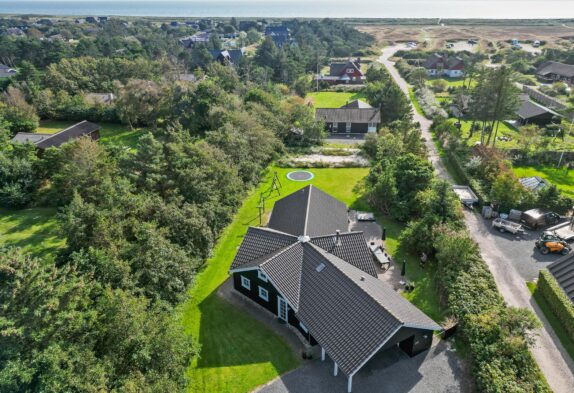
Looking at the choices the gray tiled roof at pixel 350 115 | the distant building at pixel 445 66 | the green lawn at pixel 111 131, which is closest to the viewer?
the green lawn at pixel 111 131

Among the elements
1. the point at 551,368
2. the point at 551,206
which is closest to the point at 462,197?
the point at 551,206

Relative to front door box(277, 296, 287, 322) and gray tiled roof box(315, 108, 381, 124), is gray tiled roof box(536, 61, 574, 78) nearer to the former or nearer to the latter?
gray tiled roof box(315, 108, 381, 124)

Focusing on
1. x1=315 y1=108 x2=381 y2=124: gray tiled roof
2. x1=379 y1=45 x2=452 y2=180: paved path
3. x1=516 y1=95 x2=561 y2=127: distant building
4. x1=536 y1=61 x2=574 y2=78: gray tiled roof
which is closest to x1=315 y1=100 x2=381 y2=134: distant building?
x1=315 y1=108 x2=381 y2=124: gray tiled roof

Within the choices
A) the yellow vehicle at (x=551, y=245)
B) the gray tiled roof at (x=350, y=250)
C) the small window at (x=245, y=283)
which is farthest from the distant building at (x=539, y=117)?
the small window at (x=245, y=283)

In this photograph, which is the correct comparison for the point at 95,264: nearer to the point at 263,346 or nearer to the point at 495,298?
the point at 263,346

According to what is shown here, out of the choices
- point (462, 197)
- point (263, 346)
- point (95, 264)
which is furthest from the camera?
point (462, 197)

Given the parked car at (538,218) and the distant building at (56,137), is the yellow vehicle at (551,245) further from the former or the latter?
the distant building at (56,137)
